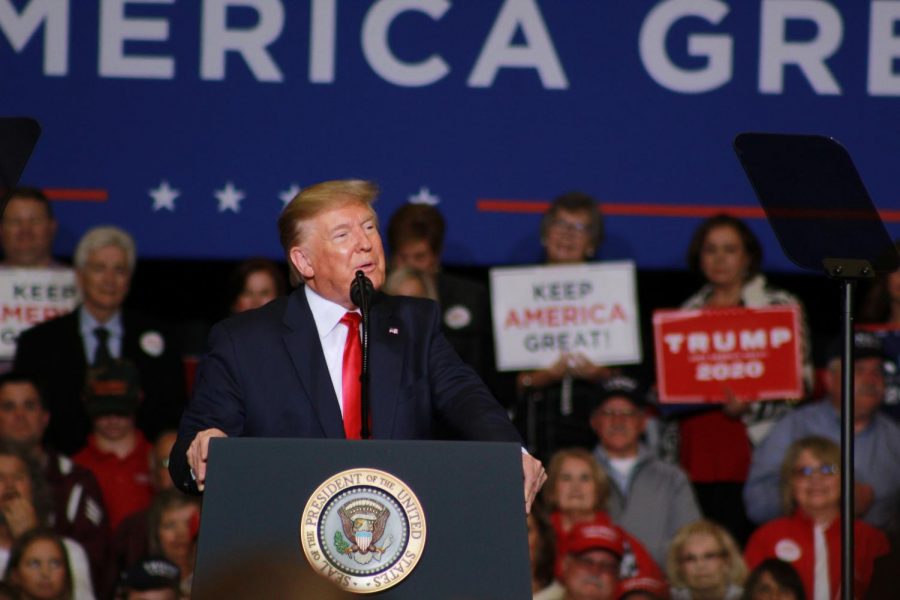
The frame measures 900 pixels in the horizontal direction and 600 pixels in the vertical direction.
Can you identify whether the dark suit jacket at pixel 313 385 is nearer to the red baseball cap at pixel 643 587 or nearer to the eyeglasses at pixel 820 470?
the red baseball cap at pixel 643 587

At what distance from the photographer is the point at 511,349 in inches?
235

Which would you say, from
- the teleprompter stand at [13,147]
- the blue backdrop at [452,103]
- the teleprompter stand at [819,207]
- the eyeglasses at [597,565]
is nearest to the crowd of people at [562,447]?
the eyeglasses at [597,565]

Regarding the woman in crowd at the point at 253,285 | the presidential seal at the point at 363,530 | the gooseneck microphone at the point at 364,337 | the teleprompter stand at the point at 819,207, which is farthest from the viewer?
the woman in crowd at the point at 253,285

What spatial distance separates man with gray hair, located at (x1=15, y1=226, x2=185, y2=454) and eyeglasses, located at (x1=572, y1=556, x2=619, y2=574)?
1.71 m

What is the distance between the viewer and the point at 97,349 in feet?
19.6

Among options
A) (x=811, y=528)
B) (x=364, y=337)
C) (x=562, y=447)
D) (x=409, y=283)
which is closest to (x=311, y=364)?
(x=364, y=337)

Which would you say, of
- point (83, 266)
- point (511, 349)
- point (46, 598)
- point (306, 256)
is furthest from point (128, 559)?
point (306, 256)

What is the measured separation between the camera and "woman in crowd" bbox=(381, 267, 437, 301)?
5.52 meters

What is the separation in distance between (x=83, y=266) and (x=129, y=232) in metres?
0.43

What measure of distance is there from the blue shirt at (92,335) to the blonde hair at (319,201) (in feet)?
9.76

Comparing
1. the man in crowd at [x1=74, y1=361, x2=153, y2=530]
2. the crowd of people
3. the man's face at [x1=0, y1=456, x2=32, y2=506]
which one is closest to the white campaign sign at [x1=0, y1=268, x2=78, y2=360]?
the crowd of people

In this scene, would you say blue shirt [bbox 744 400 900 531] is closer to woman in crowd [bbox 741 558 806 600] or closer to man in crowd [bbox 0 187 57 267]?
woman in crowd [bbox 741 558 806 600]

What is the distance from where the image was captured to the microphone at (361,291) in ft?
9.55

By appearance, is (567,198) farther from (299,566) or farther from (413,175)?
(299,566)
